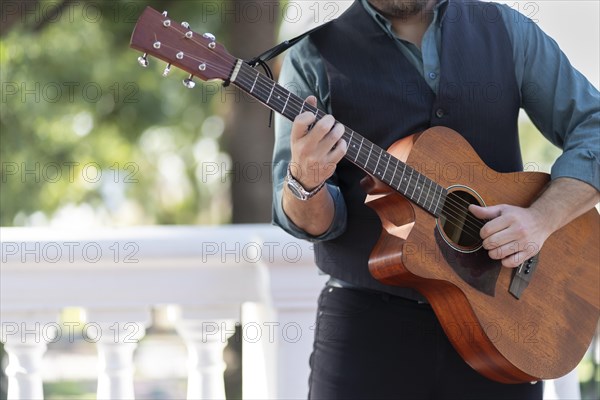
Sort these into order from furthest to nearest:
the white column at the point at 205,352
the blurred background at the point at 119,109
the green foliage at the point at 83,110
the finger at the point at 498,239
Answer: the green foliage at the point at 83,110 → the blurred background at the point at 119,109 → the white column at the point at 205,352 → the finger at the point at 498,239

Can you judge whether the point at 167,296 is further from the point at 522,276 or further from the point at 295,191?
the point at 522,276

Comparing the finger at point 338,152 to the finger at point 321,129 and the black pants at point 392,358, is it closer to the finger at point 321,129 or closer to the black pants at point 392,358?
the finger at point 321,129

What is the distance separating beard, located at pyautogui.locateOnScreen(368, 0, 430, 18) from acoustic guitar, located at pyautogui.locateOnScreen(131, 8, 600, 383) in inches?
12.1

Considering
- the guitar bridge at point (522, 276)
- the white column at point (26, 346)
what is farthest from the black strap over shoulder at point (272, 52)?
the white column at point (26, 346)

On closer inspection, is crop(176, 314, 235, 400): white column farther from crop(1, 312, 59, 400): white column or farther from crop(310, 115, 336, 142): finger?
crop(310, 115, 336, 142): finger

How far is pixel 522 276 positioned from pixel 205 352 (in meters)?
0.83

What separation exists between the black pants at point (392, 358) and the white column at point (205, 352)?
0.36 metres

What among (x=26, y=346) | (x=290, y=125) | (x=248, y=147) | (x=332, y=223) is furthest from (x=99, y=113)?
(x=332, y=223)

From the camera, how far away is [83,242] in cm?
209

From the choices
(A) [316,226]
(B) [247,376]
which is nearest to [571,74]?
(A) [316,226]

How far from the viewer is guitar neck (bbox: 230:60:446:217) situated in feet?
5.82

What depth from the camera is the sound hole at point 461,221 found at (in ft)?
6.40

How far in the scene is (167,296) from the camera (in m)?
2.19

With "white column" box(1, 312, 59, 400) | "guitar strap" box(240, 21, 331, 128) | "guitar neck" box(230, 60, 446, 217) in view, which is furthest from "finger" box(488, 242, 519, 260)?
"white column" box(1, 312, 59, 400)
